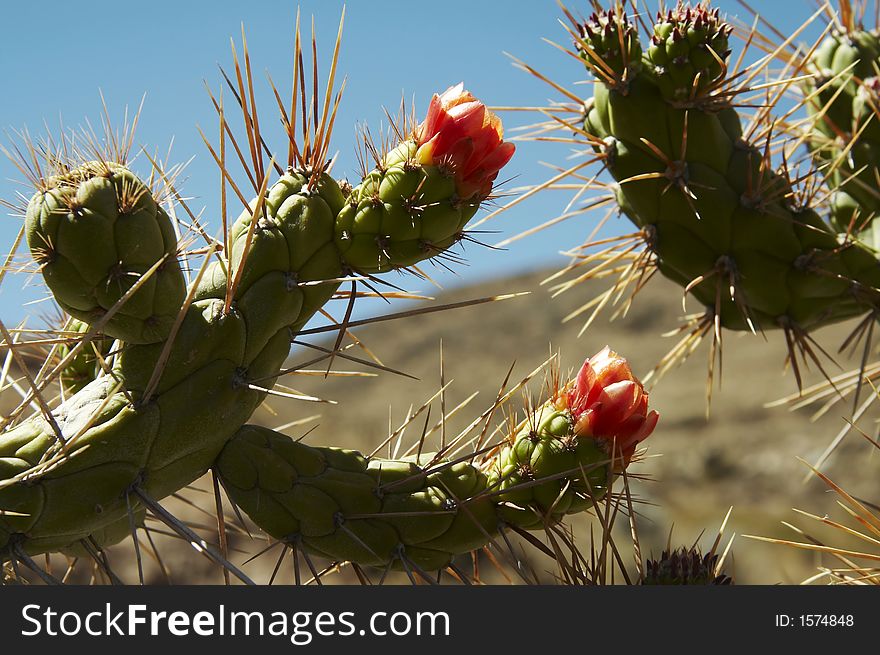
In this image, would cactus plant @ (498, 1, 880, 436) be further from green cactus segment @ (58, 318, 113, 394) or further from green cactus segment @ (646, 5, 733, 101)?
green cactus segment @ (58, 318, 113, 394)

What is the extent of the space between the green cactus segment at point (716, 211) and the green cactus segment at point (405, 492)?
0.61m

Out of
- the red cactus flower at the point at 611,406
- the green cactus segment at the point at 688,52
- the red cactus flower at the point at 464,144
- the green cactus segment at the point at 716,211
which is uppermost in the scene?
the green cactus segment at the point at 688,52

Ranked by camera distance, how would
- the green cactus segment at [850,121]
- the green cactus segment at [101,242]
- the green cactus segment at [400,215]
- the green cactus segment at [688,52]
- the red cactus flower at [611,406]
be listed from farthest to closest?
the green cactus segment at [850,121] → the green cactus segment at [688,52] → the red cactus flower at [611,406] → the green cactus segment at [400,215] → the green cactus segment at [101,242]

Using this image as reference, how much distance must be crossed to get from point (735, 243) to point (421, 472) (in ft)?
3.12

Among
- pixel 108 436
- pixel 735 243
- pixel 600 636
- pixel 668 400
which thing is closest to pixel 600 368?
pixel 600 636

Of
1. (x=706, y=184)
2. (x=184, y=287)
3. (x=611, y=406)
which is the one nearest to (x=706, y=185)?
(x=706, y=184)

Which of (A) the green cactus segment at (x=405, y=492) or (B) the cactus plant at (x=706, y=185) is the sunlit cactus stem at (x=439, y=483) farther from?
(B) the cactus plant at (x=706, y=185)

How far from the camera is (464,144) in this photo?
147 cm

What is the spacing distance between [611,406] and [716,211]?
2.23 feet

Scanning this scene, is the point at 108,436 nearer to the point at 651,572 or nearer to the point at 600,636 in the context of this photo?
the point at 600,636

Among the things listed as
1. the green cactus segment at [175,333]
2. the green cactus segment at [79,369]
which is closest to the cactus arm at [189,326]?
the green cactus segment at [175,333]

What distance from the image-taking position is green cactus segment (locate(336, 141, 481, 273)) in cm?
145

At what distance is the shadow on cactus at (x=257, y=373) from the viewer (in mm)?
1377

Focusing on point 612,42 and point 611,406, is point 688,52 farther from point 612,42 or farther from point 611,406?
point 611,406
